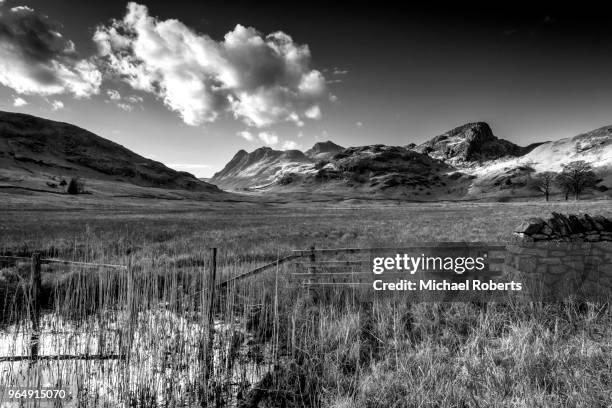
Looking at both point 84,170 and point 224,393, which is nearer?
point 224,393

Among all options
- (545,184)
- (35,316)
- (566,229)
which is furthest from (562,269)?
(545,184)

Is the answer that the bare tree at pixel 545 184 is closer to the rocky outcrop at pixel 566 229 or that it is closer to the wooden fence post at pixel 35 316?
the rocky outcrop at pixel 566 229

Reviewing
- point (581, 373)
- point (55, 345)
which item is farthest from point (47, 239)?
point (581, 373)

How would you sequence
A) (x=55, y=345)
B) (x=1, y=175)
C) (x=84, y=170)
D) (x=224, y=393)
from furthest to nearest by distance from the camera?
(x=84, y=170) < (x=1, y=175) < (x=55, y=345) < (x=224, y=393)

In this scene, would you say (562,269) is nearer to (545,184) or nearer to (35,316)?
(35,316)

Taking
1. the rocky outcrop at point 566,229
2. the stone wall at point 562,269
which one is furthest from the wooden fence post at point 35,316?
the rocky outcrop at point 566,229

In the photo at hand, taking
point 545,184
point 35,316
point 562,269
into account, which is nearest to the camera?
point 35,316

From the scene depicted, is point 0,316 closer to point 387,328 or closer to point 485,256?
point 387,328

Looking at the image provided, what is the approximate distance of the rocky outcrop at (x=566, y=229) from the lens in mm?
8742

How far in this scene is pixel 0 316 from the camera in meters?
8.32

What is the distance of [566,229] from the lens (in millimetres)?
9047

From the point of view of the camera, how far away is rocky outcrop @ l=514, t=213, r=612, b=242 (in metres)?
8.74

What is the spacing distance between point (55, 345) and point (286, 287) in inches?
215

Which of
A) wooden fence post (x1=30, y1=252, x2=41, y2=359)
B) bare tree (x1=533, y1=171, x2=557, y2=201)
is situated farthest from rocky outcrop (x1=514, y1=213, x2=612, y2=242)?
bare tree (x1=533, y1=171, x2=557, y2=201)
